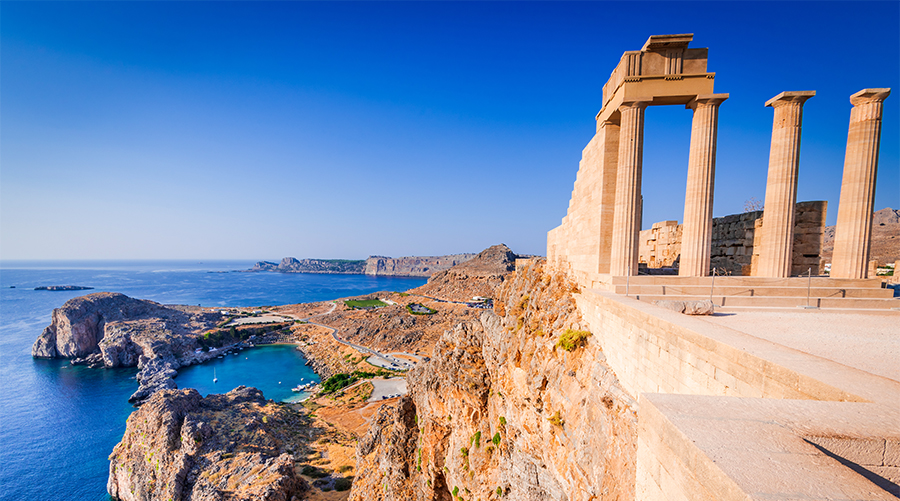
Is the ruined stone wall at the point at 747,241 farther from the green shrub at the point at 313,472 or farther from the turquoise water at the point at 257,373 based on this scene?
the turquoise water at the point at 257,373

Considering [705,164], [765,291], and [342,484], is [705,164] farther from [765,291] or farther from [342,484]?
[342,484]

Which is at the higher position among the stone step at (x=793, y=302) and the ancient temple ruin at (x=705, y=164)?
the ancient temple ruin at (x=705, y=164)

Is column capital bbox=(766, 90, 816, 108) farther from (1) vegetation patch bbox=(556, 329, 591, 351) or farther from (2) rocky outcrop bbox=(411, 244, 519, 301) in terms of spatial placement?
(2) rocky outcrop bbox=(411, 244, 519, 301)

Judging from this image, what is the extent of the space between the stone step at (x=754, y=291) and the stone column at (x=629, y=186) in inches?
43.3

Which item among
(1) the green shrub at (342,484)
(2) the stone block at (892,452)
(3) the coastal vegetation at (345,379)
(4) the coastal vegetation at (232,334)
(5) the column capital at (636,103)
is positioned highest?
(5) the column capital at (636,103)

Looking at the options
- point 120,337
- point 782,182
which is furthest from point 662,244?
point 120,337

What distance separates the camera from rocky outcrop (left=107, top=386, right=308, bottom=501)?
22.0m

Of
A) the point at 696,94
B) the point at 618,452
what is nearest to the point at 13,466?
the point at 618,452

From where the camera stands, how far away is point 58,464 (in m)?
35.0

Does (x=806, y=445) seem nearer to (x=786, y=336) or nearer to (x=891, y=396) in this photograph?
(x=891, y=396)

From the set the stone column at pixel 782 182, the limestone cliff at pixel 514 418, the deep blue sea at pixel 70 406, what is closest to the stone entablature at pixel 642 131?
the stone column at pixel 782 182

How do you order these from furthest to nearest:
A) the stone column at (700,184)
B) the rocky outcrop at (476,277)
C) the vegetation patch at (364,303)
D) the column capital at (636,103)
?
the rocky outcrop at (476,277) → the vegetation patch at (364,303) → the column capital at (636,103) → the stone column at (700,184)

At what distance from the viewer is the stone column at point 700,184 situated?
37.8 ft

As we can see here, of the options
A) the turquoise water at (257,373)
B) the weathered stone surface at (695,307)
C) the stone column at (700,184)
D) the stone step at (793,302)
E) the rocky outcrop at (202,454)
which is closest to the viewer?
the weathered stone surface at (695,307)
